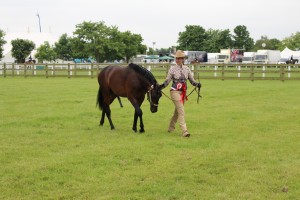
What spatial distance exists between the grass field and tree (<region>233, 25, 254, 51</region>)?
293 ft

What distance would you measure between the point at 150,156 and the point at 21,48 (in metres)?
60.2

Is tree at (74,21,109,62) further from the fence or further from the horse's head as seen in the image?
the horse's head

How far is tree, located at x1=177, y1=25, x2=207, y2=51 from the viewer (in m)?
97.6

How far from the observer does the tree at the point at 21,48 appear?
6303 centimetres

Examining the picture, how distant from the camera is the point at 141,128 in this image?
904cm

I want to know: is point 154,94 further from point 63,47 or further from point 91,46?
point 63,47

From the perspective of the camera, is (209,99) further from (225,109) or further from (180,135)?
(180,135)

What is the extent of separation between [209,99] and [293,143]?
7.89 meters

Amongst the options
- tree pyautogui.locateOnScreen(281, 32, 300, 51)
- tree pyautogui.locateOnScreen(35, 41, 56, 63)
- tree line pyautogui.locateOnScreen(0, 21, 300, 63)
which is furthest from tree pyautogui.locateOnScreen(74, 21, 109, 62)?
tree pyautogui.locateOnScreen(281, 32, 300, 51)

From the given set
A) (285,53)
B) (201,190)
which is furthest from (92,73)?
(285,53)

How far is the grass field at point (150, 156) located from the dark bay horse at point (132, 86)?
58 centimetres

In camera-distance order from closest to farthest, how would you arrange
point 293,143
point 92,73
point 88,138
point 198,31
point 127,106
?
point 293,143 < point 88,138 < point 127,106 < point 92,73 < point 198,31

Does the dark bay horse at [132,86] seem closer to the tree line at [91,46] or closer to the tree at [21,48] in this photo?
the tree line at [91,46]

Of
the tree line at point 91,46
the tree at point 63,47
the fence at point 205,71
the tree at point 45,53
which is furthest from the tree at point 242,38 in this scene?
the fence at point 205,71
